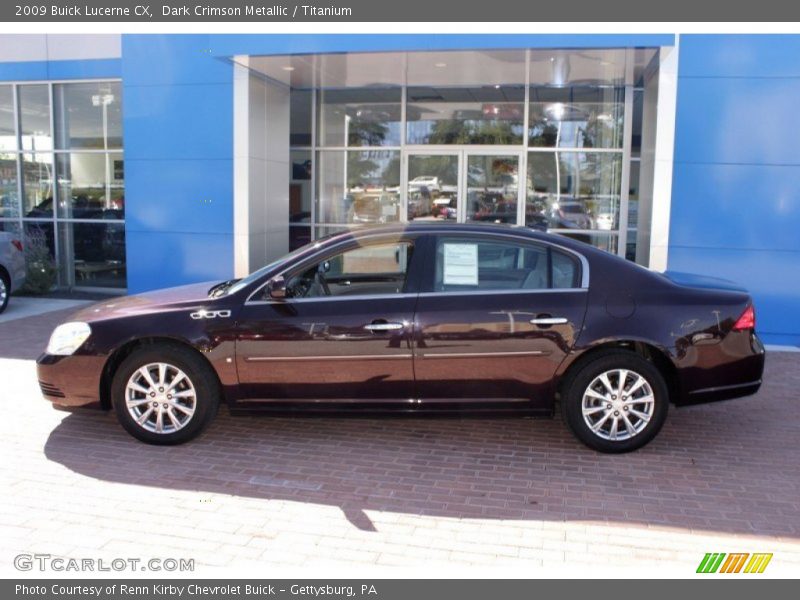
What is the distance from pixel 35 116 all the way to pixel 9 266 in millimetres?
3896

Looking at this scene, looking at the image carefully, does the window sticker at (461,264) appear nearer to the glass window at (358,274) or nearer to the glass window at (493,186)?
the glass window at (358,274)

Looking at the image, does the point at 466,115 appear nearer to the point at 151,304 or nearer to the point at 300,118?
the point at 300,118

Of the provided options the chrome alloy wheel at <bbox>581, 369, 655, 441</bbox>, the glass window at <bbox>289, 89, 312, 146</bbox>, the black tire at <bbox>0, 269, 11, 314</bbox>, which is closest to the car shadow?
the chrome alloy wheel at <bbox>581, 369, 655, 441</bbox>

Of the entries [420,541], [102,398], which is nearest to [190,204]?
[102,398]

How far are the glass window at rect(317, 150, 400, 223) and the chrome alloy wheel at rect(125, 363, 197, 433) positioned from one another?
7.62 metres

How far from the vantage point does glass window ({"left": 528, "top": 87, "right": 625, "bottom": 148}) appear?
1185 centimetres

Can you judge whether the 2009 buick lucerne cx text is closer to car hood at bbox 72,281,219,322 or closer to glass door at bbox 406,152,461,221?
car hood at bbox 72,281,219,322

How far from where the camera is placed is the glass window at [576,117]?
11852 millimetres

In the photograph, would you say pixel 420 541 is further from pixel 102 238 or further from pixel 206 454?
pixel 102 238

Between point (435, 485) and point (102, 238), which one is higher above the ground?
point (102, 238)

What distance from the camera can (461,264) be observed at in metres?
5.48

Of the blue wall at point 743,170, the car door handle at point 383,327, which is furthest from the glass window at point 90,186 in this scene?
the car door handle at point 383,327

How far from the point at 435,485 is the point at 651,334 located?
1862 mm

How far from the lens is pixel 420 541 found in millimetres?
4105
